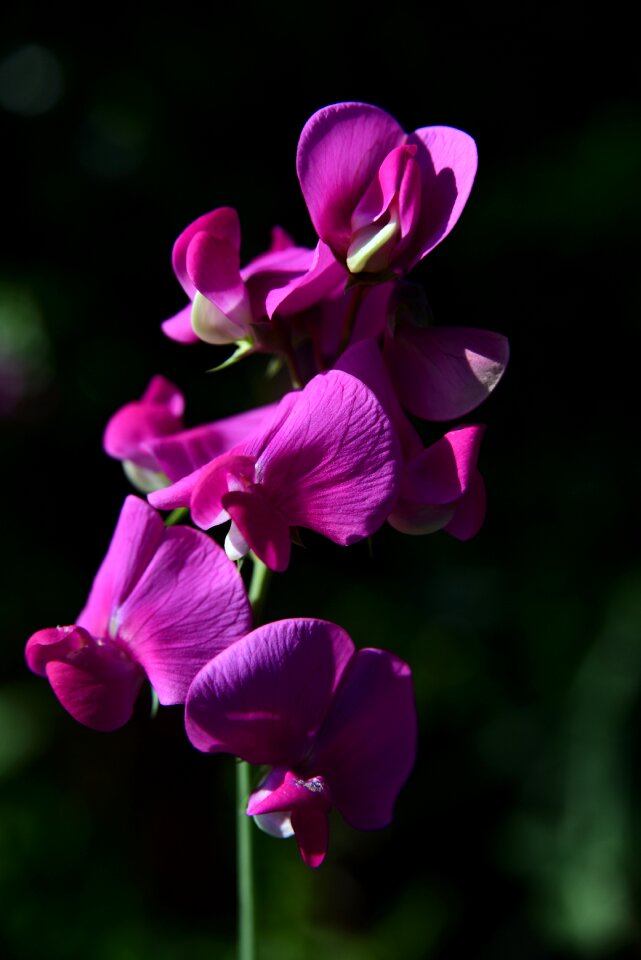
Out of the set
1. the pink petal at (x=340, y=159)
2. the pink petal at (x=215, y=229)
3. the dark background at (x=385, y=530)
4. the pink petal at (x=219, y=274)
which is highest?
the pink petal at (x=340, y=159)

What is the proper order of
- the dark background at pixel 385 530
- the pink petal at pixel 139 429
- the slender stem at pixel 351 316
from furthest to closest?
the dark background at pixel 385 530, the pink petal at pixel 139 429, the slender stem at pixel 351 316

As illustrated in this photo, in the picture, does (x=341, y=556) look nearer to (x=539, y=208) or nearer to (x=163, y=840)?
(x=163, y=840)

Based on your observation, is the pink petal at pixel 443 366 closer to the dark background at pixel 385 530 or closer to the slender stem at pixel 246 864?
the slender stem at pixel 246 864

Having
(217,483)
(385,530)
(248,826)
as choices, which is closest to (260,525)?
(217,483)

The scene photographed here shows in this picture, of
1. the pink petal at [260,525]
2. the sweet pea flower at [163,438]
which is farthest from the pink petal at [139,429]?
the pink petal at [260,525]

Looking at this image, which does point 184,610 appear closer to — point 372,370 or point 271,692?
point 271,692

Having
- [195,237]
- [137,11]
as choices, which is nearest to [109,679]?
[195,237]

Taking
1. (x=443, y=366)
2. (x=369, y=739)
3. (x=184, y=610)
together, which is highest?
(x=443, y=366)
